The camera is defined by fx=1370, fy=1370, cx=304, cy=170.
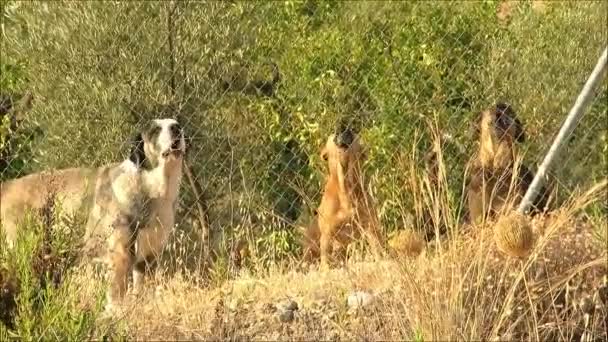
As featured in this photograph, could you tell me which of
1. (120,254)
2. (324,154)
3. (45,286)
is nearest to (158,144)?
(120,254)

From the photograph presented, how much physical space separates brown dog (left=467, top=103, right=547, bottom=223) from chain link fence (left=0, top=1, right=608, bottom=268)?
129mm

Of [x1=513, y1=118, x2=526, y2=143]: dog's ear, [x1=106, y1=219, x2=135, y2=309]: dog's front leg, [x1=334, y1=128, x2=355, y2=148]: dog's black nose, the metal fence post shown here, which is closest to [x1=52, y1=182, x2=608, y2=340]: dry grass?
the metal fence post

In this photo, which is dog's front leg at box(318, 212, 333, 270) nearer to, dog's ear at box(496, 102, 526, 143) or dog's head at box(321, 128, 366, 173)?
dog's head at box(321, 128, 366, 173)

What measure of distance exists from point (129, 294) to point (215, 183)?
2.30 m

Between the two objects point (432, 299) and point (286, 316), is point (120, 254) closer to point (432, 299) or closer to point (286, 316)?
point (286, 316)

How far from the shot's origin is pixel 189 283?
797 centimetres

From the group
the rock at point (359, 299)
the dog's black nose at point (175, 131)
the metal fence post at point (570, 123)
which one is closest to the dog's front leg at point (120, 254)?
the dog's black nose at point (175, 131)

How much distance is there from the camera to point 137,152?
30.8 feet

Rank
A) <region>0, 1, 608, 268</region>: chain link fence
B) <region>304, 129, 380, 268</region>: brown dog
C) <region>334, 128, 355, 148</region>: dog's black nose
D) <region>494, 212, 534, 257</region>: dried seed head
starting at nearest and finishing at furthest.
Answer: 1. <region>494, 212, 534, 257</region>: dried seed head
2. <region>0, 1, 608, 268</region>: chain link fence
3. <region>304, 129, 380, 268</region>: brown dog
4. <region>334, 128, 355, 148</region>: dog's black nose

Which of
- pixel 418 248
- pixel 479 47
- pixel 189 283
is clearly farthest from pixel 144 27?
pixel 418 248

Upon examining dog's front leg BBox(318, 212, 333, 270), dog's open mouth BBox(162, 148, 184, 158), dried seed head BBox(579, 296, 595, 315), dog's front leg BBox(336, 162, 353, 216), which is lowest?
dried seed head BBox(579, 296, 595, 315)

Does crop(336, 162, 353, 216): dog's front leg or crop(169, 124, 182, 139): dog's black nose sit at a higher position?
crop(169, 124, 182, 139): dog's black nose

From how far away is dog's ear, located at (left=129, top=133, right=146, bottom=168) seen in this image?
937 cm

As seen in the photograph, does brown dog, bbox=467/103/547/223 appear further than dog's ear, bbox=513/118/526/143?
No
